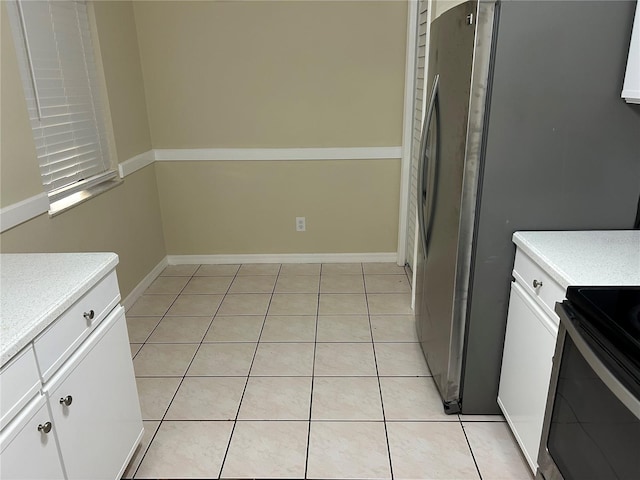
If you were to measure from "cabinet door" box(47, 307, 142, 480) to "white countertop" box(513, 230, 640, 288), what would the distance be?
1.43 metres

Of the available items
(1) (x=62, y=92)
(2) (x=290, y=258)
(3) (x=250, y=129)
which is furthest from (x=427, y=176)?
(1) (x=62, y=92)

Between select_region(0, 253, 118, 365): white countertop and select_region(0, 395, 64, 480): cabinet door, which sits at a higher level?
select_region(0, 253, 118, 365): white countertop

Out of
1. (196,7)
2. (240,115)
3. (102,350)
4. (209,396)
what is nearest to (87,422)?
(102,350)

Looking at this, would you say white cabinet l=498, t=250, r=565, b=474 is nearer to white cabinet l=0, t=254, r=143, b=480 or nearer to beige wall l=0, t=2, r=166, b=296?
white cabinet l=0, t=254, r=143, b=480

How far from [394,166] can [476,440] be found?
83.9 inches

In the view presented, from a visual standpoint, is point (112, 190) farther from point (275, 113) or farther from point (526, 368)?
point (526, 368)

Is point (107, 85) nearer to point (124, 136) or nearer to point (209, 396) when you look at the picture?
point (124, 136)

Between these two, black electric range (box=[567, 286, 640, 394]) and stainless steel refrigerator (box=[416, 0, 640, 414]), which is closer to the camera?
black electric range (box=[567, 286, 640, 394])

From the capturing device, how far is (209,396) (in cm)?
223

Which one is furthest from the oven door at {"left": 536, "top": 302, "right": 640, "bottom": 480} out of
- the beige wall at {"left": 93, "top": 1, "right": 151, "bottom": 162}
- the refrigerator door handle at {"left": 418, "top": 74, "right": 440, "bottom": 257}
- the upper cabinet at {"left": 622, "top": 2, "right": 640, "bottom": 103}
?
the beige wall at {"left": 93, "top": 1, "right": 151, "bottom": 162}

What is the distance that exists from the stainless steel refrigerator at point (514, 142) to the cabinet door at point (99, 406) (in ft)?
4.15

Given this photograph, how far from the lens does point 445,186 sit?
6.34ft

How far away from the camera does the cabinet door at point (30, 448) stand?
107 cm

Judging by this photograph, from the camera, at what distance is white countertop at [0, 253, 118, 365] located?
1142mm
